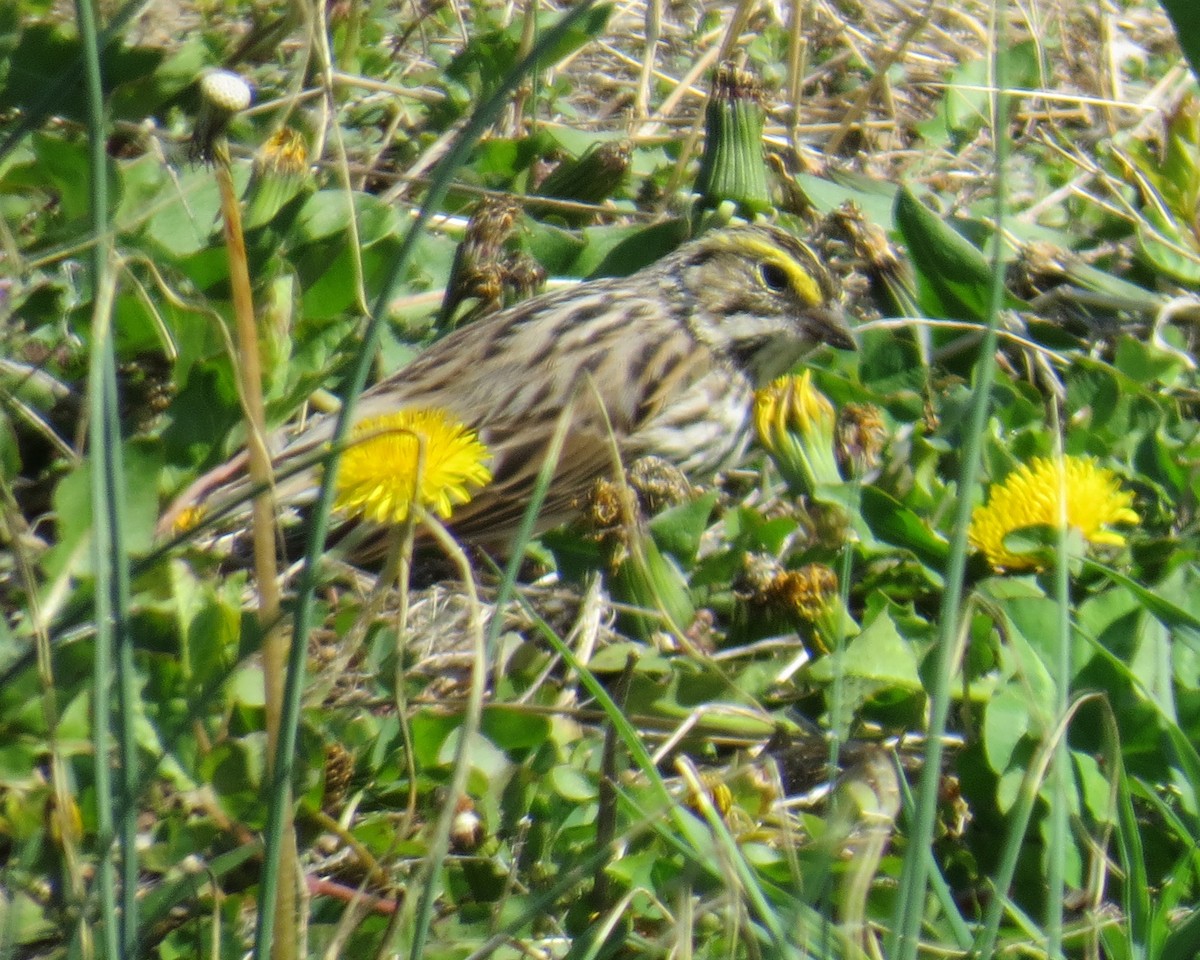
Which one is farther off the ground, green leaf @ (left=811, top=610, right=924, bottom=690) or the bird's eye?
green leaf @ (left=811, top=610, right=924, bottom=690)

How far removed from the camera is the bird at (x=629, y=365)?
11.9 feet

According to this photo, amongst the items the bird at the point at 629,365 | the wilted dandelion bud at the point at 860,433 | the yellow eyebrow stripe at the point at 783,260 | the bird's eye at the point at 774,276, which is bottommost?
the bird at the point at 629,365

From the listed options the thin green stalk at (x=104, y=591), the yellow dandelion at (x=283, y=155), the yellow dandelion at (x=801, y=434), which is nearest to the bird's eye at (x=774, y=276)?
the yellow dandelion at (x=801, y=434)

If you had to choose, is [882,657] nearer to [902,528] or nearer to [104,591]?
[902,528]

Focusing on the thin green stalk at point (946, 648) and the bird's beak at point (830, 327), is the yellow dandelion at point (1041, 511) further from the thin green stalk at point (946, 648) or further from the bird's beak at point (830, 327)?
the thin green stalk at point (946, 648)

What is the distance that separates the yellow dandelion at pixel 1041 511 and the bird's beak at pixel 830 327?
0.95 meters

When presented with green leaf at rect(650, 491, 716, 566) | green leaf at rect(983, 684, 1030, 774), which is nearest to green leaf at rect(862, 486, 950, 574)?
A: green leaf at rect(650, 491, 716, 566)

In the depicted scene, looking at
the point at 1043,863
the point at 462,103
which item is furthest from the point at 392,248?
the point at 1043,863

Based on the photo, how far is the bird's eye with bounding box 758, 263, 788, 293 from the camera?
3.86 m

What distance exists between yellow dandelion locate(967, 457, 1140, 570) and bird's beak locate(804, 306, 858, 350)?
3.10 ft

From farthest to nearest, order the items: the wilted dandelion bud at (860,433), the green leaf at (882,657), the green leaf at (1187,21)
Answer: the wilted dandelion bud at (860,433), the green leaf at (882,657), the green leaf at (1187,21)

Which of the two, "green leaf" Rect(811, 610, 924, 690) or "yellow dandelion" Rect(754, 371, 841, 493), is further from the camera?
"yellow dandelion" Rect(754, 371, 841, 493)

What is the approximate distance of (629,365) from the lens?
3875 mm

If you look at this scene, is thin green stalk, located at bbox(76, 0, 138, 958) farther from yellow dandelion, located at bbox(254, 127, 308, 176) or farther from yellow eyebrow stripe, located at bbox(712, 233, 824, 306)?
yellow eyebrow stripe, located at bbox(712, 233, 824, 306)
